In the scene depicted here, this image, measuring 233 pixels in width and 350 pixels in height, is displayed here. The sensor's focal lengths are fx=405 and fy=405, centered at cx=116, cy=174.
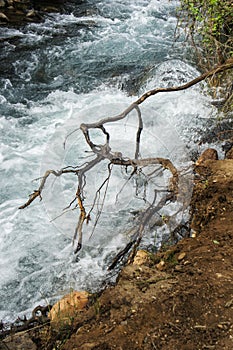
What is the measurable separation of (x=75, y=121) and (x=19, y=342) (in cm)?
183

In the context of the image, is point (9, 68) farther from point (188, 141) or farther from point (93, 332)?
point (93, 332)

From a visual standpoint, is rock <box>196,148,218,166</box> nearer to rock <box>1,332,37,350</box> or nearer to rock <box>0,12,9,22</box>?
rock <box>1,332,37,350</box>

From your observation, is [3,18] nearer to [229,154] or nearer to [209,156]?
[209,156]

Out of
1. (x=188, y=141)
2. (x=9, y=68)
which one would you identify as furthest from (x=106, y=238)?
(x=9, y=68)

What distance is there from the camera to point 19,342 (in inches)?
103

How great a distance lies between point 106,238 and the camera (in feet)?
11.8

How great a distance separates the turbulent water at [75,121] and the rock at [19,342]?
→ 2.00ft

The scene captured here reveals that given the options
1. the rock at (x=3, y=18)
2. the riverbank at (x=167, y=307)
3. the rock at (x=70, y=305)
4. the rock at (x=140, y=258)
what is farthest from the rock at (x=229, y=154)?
the rock at (x=3, y=18)

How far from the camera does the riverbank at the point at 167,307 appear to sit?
2.05m

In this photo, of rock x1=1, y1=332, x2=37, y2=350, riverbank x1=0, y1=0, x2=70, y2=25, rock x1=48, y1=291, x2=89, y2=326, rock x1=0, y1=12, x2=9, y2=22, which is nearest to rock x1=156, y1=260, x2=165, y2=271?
rock x1=48, y1=291, x2=89, y2=326

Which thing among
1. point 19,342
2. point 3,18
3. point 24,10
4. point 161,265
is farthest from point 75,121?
point 24,10

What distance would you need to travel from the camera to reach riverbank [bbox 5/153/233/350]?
2.05 m

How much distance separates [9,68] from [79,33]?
87.3 inches

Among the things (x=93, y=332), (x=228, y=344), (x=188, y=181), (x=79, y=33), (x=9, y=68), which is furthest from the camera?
(x=79, y=33)
